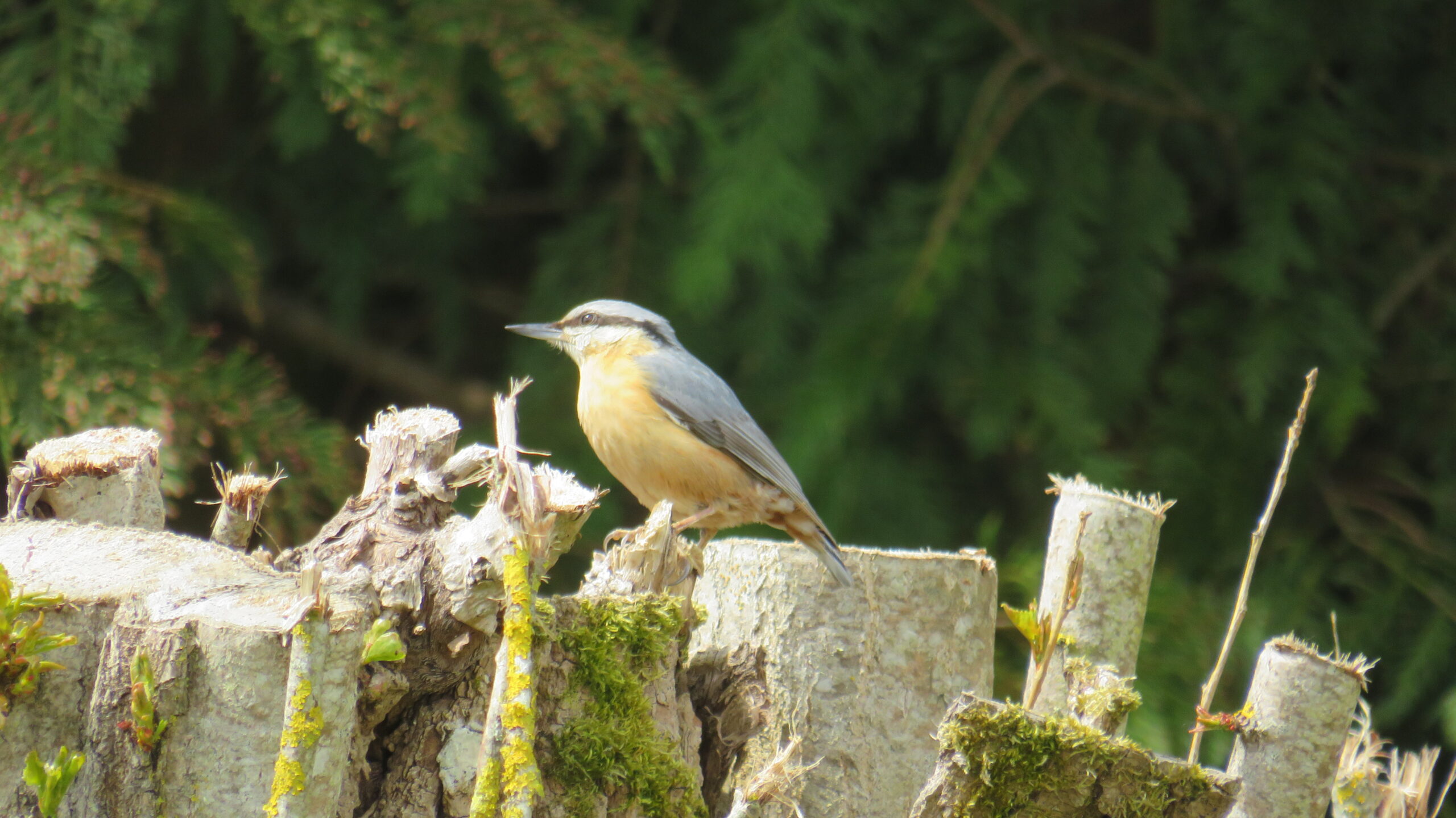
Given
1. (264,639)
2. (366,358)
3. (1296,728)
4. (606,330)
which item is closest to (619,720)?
(264,639)

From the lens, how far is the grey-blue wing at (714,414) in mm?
2873

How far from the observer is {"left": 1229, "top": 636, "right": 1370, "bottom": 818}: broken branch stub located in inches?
60.6

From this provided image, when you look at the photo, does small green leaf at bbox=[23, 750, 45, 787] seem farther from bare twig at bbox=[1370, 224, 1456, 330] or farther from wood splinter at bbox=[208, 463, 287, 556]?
bare twig at bbox=[1370, 224, 1456, 330]

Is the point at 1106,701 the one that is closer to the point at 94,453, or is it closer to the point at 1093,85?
the point at 94,453

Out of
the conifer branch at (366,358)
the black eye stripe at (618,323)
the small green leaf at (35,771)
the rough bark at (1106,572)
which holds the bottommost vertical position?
the small green leaf at (35,771)

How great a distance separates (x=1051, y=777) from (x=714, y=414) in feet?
5.61

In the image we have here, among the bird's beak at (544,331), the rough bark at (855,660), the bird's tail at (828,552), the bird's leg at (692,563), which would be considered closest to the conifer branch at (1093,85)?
the bird's beak at (544,331)

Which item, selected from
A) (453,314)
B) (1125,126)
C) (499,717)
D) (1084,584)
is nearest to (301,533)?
(453,314)

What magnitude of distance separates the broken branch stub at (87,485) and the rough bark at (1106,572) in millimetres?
1368

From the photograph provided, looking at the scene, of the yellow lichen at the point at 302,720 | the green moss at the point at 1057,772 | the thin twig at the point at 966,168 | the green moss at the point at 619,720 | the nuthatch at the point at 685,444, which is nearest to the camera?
the yellow lichen at the point at 302,720

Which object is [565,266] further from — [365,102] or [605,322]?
[365,102]

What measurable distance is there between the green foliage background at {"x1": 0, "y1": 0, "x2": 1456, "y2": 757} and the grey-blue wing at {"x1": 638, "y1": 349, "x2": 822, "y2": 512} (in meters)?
0.28

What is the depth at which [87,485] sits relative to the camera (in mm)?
1590

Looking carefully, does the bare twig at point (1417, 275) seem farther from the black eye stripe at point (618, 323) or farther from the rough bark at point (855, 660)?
the rough bark at point (855, 660)
